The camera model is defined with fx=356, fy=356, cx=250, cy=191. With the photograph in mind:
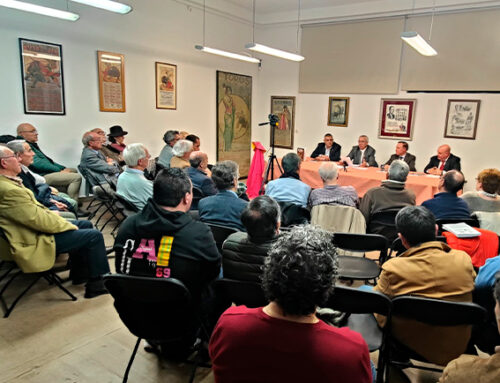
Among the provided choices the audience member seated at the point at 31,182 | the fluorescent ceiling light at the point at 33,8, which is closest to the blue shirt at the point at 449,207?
the audience member seated at the point at 31,182

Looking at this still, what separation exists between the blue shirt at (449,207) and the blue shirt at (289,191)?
107 centimetres

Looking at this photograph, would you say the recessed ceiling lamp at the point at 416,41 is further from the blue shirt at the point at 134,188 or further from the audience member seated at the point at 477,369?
the audience member seated at the point at 477,369

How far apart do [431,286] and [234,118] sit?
7.15 metres

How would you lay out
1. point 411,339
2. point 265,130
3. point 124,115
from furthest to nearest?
point 265,130, point 124,115, point 411,339

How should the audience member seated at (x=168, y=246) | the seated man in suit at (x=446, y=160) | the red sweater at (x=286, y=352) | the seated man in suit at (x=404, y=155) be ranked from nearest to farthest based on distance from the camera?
the red sweater at (x=286, y=352)
the audience member seated at (x=168, y=246)
the seated man in suit at (x=446, y=160)
the seated man in suit at (x=404, y=155)

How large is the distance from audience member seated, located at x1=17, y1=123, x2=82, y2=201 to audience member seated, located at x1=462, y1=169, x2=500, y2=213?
483 centimetres

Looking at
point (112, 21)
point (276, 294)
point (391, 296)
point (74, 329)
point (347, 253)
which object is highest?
point (112, 21)

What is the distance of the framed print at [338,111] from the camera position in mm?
7688

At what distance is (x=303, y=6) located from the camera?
25.0 feet

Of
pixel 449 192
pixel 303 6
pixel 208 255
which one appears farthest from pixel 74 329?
pixel 303 6

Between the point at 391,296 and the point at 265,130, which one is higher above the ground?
the point at 265,130

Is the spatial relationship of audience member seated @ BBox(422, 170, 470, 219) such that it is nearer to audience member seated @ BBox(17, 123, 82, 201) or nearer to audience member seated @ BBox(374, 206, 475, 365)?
audience member seated @ BBox(374, 206, 475, 365)

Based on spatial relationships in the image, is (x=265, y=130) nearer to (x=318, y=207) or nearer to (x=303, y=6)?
(x=303, y=6)

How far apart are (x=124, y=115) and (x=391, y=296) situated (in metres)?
5.60
